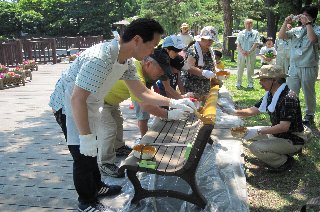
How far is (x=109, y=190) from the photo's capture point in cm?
354

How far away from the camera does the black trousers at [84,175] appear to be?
291cm

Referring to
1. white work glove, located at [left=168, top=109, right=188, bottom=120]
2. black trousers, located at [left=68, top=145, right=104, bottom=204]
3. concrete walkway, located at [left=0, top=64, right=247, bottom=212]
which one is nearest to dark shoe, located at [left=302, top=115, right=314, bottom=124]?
concrete walkway, located at [left=0, top=64, right=247, bottom=212]

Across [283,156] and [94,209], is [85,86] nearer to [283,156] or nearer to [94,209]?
[94,209]

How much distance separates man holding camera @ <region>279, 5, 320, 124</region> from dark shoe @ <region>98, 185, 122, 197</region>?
3443 millimetres

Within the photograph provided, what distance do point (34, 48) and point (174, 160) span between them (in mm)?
13729

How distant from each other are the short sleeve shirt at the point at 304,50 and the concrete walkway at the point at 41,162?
160cm

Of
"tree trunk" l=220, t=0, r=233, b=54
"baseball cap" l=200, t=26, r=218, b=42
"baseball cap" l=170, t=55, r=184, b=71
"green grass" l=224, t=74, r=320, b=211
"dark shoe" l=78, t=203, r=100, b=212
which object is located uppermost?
"tree trunk" l=220, t=0, r=233, b=54

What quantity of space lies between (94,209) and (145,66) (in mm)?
1427

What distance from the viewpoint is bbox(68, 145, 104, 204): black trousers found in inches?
115

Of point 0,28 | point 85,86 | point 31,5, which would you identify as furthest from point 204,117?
point 31,5

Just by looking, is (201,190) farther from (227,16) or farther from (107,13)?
(107,13)

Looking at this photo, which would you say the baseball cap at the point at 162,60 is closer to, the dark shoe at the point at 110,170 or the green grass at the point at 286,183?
the dark shoe at the point at 110,170

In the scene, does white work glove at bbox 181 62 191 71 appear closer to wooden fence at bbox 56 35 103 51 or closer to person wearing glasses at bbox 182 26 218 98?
person wearing glasses at bbox 182 26 218 98

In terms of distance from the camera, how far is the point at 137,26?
2643 mm
